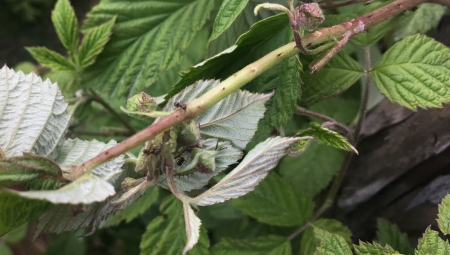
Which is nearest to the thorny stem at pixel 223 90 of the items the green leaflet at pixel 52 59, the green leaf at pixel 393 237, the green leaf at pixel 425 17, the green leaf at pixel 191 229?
the green leaf at pixel 191 229

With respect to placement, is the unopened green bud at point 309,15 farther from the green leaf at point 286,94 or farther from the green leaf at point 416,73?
the green leaf at point 416,73

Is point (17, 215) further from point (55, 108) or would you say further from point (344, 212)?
point (344, 212)

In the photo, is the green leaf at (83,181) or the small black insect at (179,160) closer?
the green leaf at (83,181)

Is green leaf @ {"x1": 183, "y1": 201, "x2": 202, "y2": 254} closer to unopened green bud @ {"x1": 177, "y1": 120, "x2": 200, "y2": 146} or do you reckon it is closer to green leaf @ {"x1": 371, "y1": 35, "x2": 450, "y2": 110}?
unopened green bud @ {"x1": 177, "y1": 120, "x2": 200, "y2": 146}

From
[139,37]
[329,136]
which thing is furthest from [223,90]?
[139,37]

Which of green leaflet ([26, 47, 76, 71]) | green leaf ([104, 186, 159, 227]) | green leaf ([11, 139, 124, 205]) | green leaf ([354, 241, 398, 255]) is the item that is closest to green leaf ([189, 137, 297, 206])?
green leaf ([11, 139, 124, 205])

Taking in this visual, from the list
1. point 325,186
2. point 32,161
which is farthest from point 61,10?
point 325,186
